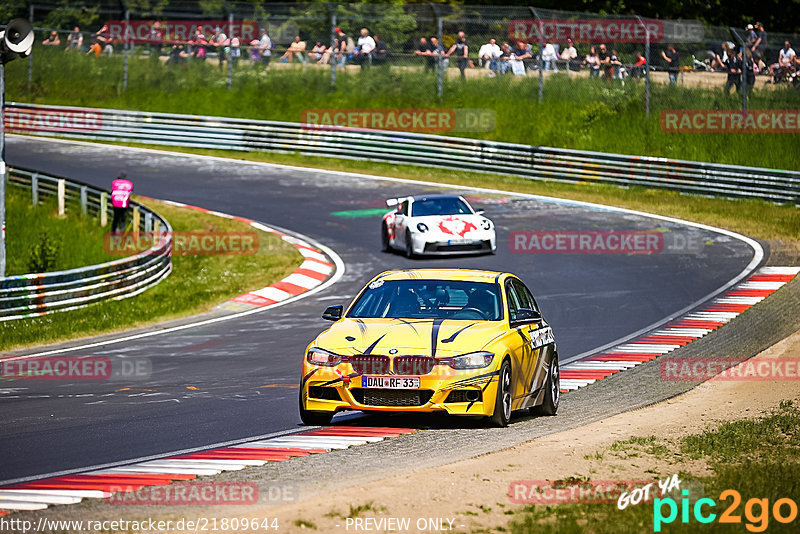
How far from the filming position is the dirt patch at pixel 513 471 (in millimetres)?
7211

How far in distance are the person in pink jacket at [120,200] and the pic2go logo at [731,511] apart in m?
19.6

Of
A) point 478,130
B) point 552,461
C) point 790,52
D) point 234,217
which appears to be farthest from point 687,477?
point 478,130

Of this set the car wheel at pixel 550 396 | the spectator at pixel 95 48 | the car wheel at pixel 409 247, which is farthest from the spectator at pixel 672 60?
the car wheel at pixel 550 396

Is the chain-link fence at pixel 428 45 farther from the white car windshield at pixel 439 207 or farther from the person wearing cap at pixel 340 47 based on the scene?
the white car windshield at pixel 439 207

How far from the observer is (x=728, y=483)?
8148 mm

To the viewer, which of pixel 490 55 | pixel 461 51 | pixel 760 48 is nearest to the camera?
pixel 760 48

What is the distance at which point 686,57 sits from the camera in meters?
33.1

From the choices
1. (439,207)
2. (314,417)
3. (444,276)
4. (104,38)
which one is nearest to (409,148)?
(104,38)

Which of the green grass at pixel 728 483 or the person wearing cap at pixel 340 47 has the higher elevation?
the person wearing cap at pixel 340 47

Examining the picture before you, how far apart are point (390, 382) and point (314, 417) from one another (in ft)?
2.72

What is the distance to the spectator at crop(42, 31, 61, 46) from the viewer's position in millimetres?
42594

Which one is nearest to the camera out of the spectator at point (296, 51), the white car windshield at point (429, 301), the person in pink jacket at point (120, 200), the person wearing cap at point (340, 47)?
the white car windshield at point (429, 301)

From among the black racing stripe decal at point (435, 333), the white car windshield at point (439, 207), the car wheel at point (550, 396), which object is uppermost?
the black racing stripe decal at point (435, 333)

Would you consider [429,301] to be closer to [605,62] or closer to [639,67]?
[639,67]
